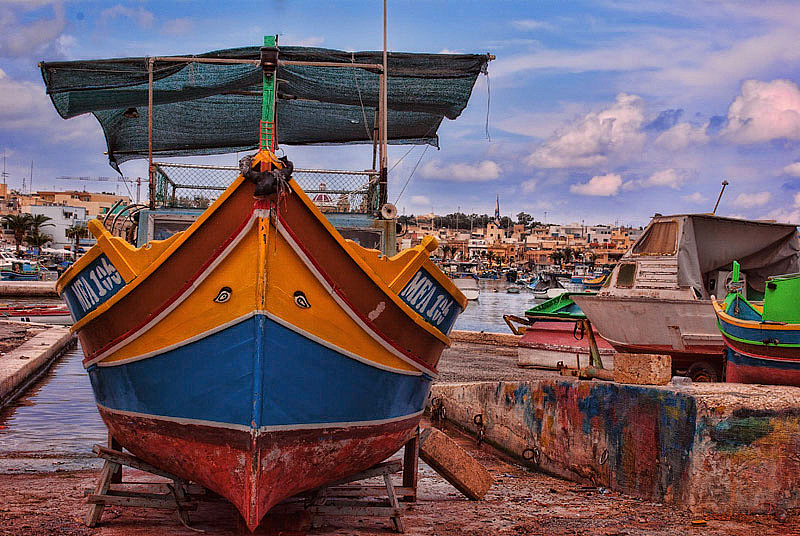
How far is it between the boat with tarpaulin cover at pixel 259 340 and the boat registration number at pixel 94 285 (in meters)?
0.02

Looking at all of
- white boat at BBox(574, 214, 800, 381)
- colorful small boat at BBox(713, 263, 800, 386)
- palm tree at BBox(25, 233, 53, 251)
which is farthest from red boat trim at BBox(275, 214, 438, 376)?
palm tree at BBox(25, 233, 53, 251)

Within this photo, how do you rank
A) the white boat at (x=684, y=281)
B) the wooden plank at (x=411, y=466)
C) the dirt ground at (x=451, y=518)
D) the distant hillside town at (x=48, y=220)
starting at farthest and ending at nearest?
the distant hillside town at (x=48, y=220) → the white boat at (x=684, y=281) → the wooden plank at (x=411, y=466) → the dirt ground at (x=451, y=518)

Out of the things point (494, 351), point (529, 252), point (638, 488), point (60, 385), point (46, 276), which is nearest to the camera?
point (638, 488)

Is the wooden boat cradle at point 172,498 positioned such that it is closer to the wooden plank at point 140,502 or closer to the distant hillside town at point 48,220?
the wooden plank at point 140,502

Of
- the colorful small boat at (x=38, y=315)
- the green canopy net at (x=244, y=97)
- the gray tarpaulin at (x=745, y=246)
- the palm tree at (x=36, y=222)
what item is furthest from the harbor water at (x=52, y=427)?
the palm tree at (x=36, y=222)

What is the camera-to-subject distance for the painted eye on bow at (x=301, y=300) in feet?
17.7

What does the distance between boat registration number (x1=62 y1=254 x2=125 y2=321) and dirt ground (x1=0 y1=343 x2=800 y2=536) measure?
1601 mm

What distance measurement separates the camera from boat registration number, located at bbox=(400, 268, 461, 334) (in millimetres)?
6113

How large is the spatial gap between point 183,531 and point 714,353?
10.3m

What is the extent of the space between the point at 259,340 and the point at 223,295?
0.42 m

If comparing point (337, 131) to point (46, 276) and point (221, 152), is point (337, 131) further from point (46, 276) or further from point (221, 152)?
A: point (46, 276)

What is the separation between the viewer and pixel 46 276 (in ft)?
175

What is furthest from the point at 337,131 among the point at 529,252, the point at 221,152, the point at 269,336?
the point at 529,252

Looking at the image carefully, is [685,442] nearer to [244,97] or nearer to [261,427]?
[261,427]
